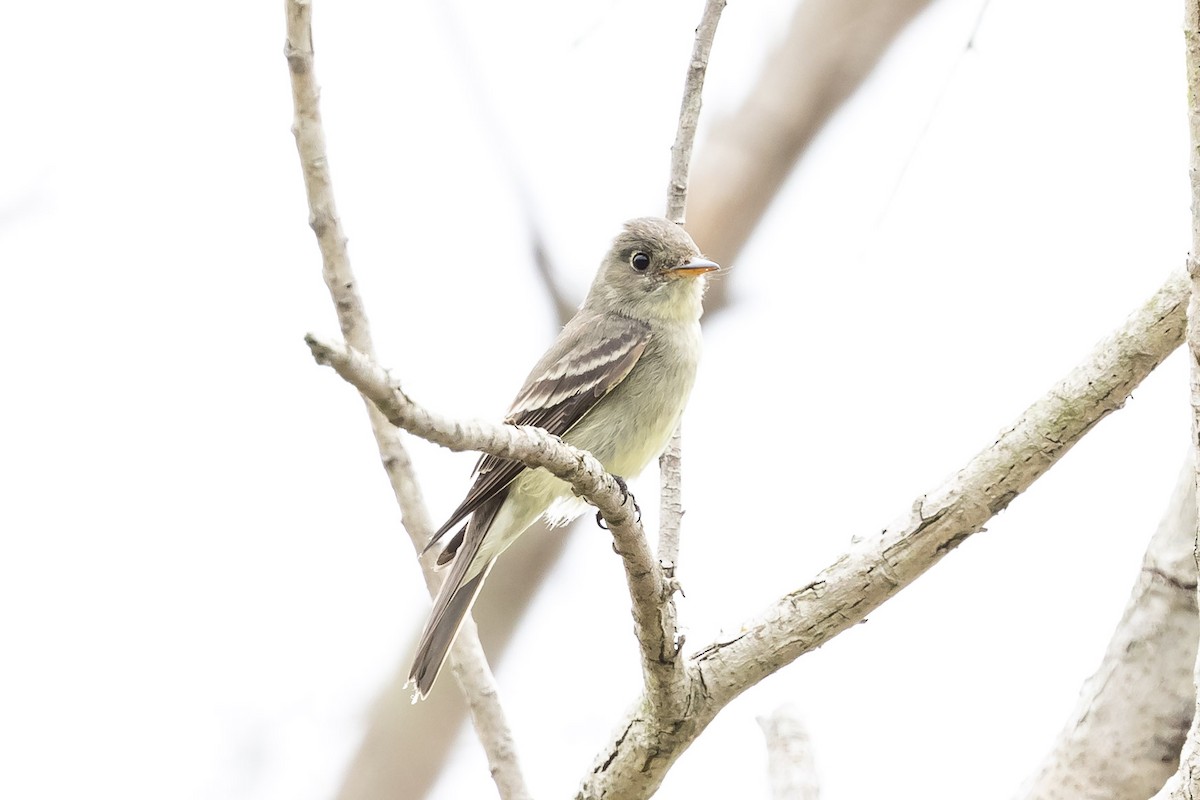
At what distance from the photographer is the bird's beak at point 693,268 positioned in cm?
502

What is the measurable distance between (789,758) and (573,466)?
1.56 m

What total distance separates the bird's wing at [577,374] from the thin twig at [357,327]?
51 centimetres

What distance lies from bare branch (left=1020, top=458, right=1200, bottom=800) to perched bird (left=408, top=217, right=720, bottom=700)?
1758 millimetres

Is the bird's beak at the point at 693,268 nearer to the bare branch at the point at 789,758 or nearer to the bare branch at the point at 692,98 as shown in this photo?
the bare branch at the point at 692,98

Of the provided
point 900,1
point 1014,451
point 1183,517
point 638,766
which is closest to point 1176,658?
point 1183,517

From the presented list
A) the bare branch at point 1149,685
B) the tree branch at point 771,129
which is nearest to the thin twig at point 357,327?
the bare branch at point 1149,685

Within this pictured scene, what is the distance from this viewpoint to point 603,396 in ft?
15.4

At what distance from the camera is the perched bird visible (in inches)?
163

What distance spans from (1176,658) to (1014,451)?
92 cm

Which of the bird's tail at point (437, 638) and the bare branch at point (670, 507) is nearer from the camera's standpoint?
the bare branch at point (670, 507)

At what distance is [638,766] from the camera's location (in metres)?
3.21

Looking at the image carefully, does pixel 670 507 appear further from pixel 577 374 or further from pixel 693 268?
pixel 693 268

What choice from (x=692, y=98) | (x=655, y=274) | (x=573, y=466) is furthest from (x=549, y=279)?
(x=573, y=466)

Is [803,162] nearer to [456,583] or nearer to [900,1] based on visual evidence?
[900,1]
